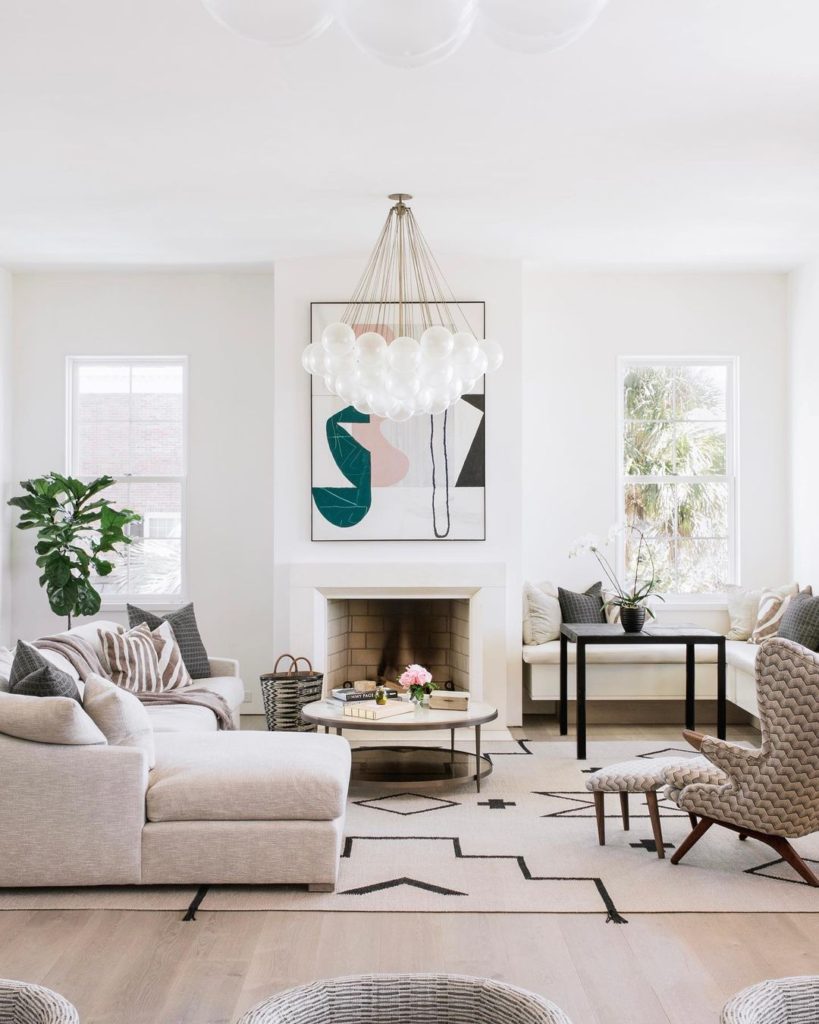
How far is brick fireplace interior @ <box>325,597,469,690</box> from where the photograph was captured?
705 centimetres

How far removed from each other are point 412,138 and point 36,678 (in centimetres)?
274

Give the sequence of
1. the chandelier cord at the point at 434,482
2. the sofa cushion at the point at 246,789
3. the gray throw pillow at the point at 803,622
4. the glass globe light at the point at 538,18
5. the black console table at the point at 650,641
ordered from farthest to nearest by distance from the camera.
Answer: the chandelier cord at the point at 434,482, the gray throw pillow at the point at 803,622, the black console table at the point at 650,641, the sofa cushion at the point at 246,789, the glass globe light at the point at 538,18

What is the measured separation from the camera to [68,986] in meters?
2.85

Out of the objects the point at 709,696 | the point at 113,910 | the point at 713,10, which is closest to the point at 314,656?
the point at 709,696

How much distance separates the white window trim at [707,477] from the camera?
7176mm

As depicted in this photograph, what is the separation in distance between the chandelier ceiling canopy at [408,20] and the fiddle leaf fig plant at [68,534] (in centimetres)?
512

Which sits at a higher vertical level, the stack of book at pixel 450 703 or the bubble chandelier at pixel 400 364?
the bubble chandelier at pixel 400 364

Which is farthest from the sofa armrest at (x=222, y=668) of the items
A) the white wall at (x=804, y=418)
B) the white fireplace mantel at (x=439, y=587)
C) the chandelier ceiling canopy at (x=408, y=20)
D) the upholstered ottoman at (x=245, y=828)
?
the chandelier ceiling canopy at (x=408, y=20)

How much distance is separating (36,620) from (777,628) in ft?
16.0

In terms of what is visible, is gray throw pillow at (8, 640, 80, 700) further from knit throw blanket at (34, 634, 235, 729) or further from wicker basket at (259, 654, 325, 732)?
wicker basket at (259, 654, 325, 732)

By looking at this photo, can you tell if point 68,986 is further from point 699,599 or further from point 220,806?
point 699,599

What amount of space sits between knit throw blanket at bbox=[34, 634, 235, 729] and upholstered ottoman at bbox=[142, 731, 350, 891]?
1317mm

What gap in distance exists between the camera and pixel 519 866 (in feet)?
12.9

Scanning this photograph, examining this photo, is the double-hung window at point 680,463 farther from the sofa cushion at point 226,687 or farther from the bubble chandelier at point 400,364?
the sofa cushion at point 226,687
